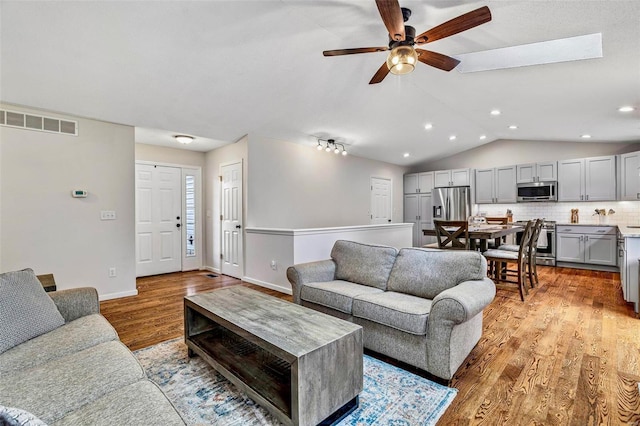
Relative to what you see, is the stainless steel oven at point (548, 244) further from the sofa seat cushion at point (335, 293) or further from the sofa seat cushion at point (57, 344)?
the sofa seat cushion at point (57, 344)

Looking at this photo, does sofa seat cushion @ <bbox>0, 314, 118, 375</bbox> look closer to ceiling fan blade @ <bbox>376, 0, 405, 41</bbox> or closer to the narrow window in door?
ceiling fan blade @ <bbox>376, 0, 405, 41</bbox>

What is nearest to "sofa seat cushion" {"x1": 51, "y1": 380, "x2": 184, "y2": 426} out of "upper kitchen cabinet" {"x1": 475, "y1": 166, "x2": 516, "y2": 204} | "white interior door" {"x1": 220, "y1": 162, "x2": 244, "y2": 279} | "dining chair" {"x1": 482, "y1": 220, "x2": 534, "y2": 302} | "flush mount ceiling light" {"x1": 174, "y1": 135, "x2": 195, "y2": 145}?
"white interior door" {"x1": 220, "y1": 162, "x2": 244, "y2": 279}

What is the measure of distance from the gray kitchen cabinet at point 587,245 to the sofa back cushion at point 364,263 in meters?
5.09

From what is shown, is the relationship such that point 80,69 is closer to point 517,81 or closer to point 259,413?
point 259,413

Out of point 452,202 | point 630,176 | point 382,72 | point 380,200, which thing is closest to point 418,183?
point 452,202

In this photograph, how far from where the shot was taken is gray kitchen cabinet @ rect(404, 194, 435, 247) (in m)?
7.99

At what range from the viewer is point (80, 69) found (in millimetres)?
2977

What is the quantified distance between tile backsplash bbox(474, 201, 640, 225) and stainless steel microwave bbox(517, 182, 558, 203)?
0.35m

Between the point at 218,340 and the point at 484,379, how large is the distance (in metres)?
1.94

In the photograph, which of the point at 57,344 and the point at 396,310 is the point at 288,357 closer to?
the point at 396,310

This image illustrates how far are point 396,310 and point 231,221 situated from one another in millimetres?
3869

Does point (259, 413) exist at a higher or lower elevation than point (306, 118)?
lower

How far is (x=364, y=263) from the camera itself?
9.83 feet

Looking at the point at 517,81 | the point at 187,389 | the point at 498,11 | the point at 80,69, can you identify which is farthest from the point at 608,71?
the point at 80,69
